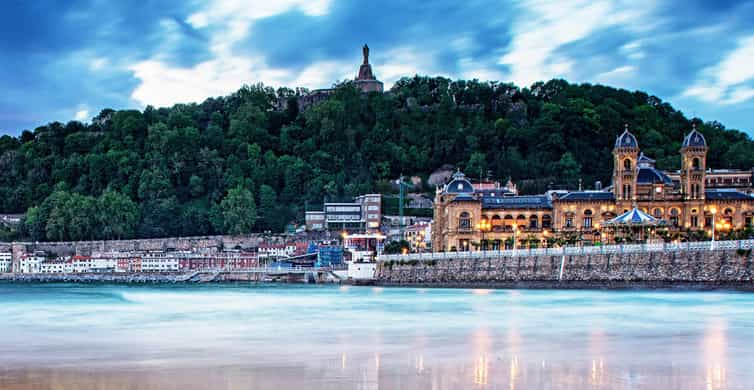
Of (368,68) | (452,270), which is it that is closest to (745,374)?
(452,270)

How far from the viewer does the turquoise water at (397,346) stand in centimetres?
1786

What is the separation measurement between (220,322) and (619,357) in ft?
51.9

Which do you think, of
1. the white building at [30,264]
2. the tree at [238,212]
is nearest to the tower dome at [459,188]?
the tree at [238,212]

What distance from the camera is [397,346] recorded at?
23656 mm

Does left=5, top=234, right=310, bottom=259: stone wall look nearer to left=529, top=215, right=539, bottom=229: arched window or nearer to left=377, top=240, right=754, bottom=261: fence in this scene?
left=529, top=215, right=539, bottom=229: arched window

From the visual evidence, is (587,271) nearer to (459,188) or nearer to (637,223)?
(637,223)

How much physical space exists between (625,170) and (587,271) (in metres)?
27.3

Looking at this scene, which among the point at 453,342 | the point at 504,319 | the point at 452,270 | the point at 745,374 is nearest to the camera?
the point at 745,374

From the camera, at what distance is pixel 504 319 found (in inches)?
1271

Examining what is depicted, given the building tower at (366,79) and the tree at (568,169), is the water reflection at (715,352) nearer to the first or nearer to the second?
the tree at (568,169)

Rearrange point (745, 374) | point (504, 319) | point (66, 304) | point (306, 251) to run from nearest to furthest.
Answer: point (745, 374)
point (504, 319)
point (66, 304)
point (306, 251)

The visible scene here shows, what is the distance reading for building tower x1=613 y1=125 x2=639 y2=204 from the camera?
76.2 meters

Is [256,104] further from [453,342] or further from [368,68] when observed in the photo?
[453,342]

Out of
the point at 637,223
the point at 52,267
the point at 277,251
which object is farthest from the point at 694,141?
the point at 52,267
